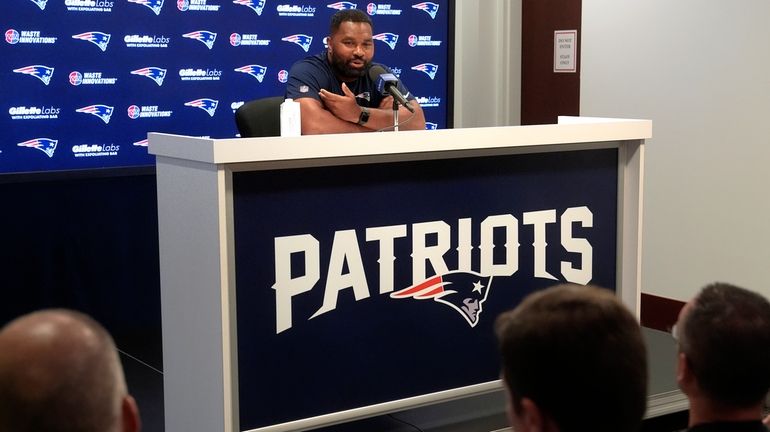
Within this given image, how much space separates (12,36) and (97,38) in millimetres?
417

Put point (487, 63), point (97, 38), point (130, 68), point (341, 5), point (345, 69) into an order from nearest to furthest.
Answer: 1. point (345, 69)
2. point (97, 38)
3. point (130, 68)
4. point (341, 5)
5. point (487, 63)

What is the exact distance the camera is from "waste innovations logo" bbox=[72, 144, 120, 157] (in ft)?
17.2

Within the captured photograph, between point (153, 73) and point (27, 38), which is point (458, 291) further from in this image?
Result: point (27, 38)

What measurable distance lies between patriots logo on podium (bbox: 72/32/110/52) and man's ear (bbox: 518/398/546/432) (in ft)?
14.1

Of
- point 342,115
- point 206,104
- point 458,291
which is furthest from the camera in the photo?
point 206,104

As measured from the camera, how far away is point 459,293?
357cm

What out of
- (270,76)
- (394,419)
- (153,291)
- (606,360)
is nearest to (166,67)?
(270,76)

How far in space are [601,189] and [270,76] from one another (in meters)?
2.58

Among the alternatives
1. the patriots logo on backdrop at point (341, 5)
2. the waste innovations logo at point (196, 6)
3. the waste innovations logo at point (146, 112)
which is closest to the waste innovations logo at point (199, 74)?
the waste innovations logo at point (146, 112)

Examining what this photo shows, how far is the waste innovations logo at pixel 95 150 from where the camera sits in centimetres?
523

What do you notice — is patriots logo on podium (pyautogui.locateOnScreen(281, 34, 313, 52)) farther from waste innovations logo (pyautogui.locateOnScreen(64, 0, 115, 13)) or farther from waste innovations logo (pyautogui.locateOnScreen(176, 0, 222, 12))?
waste innovations logo (pyautogui.locateOnScreen(64, 0, 115, 13))

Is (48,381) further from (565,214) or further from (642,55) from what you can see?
(642,55)

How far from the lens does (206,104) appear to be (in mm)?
5652

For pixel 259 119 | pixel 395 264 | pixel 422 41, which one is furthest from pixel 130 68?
pixel 395 264
